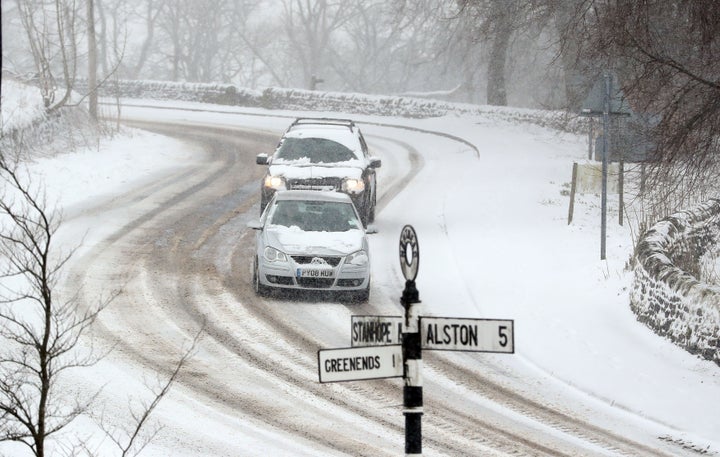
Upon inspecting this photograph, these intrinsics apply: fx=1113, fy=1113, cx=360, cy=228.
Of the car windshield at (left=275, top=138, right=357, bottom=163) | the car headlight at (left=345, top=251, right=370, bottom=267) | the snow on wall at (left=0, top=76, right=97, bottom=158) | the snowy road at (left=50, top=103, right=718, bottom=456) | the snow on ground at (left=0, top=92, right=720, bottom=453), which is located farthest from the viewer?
the snow on wall at (left=0, top=76, right=97, bottom=158)

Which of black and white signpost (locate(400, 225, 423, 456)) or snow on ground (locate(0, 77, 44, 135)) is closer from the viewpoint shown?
black and white signpost (locate(400, 225, 423, 456))

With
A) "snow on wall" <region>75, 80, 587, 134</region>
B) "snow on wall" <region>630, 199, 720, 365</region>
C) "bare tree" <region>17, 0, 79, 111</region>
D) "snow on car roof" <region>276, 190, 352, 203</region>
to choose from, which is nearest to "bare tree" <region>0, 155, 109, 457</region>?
"snow on car roof" <region>276, 190, 352, 203</region>

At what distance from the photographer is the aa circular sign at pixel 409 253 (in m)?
6.23

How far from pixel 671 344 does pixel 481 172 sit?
1372 centimetres

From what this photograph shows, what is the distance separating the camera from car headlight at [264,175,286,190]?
778 inches

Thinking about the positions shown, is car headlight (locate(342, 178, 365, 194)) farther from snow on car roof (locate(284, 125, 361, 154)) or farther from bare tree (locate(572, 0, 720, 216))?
bare tree (locate(572, 0, 720, 216))

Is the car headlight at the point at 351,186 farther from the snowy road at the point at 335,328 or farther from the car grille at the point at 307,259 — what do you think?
the car grille at the point at 307,259

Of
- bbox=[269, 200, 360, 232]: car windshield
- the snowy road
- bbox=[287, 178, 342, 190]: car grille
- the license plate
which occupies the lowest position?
the snowy road

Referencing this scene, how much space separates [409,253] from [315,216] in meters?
10.3

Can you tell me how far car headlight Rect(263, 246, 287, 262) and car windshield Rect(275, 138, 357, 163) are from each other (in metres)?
5.12

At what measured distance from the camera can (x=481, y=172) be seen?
27469 mm

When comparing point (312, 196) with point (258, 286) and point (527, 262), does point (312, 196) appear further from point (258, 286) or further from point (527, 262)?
point (527, 262)

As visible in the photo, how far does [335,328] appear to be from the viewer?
14.5 m

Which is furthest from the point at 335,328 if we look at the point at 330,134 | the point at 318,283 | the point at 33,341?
the point at 330,134
